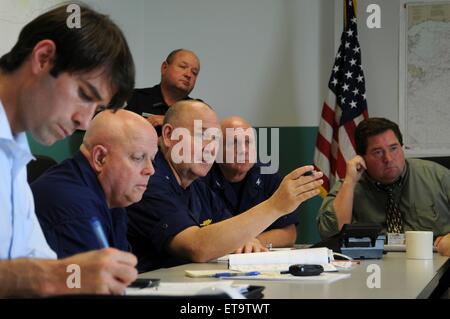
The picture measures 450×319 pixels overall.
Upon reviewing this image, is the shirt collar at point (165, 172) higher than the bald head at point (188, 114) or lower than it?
lower

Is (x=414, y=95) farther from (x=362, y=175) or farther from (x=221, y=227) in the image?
(x=221, y=227)

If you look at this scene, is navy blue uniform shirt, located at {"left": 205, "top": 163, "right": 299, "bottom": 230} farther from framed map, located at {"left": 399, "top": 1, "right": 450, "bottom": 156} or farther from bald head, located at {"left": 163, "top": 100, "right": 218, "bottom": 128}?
framed map, located at {"left": 399, "top": 1, "right": 450, "bottom": 156}

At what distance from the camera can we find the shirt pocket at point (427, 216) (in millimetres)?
3334

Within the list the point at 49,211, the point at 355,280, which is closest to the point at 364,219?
Result: the point at 355,280

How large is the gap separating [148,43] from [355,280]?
3.93 metres

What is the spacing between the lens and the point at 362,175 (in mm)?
3600

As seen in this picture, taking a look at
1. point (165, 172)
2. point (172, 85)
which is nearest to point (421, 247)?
point (165, 172)

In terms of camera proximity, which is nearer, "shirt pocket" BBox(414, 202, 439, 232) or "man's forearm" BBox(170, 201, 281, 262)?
"man's forearm" BBox(170, 201, 281, 262)

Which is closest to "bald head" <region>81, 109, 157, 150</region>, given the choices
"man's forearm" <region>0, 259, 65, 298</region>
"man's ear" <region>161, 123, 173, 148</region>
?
"man's ear" <region>161, 123, 173, 148</region>

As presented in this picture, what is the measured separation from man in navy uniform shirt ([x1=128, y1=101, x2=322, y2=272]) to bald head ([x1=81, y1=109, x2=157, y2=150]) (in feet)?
1.34

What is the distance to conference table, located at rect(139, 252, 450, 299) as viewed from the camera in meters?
1.62

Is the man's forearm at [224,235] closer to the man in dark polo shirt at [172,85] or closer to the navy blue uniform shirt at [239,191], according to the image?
the navy blue uniform shirt at [239,191]

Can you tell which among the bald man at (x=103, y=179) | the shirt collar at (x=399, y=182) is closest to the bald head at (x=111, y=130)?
the bald man at (x=103, y=179)

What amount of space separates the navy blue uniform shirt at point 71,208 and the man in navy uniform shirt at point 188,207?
404 millimetres
